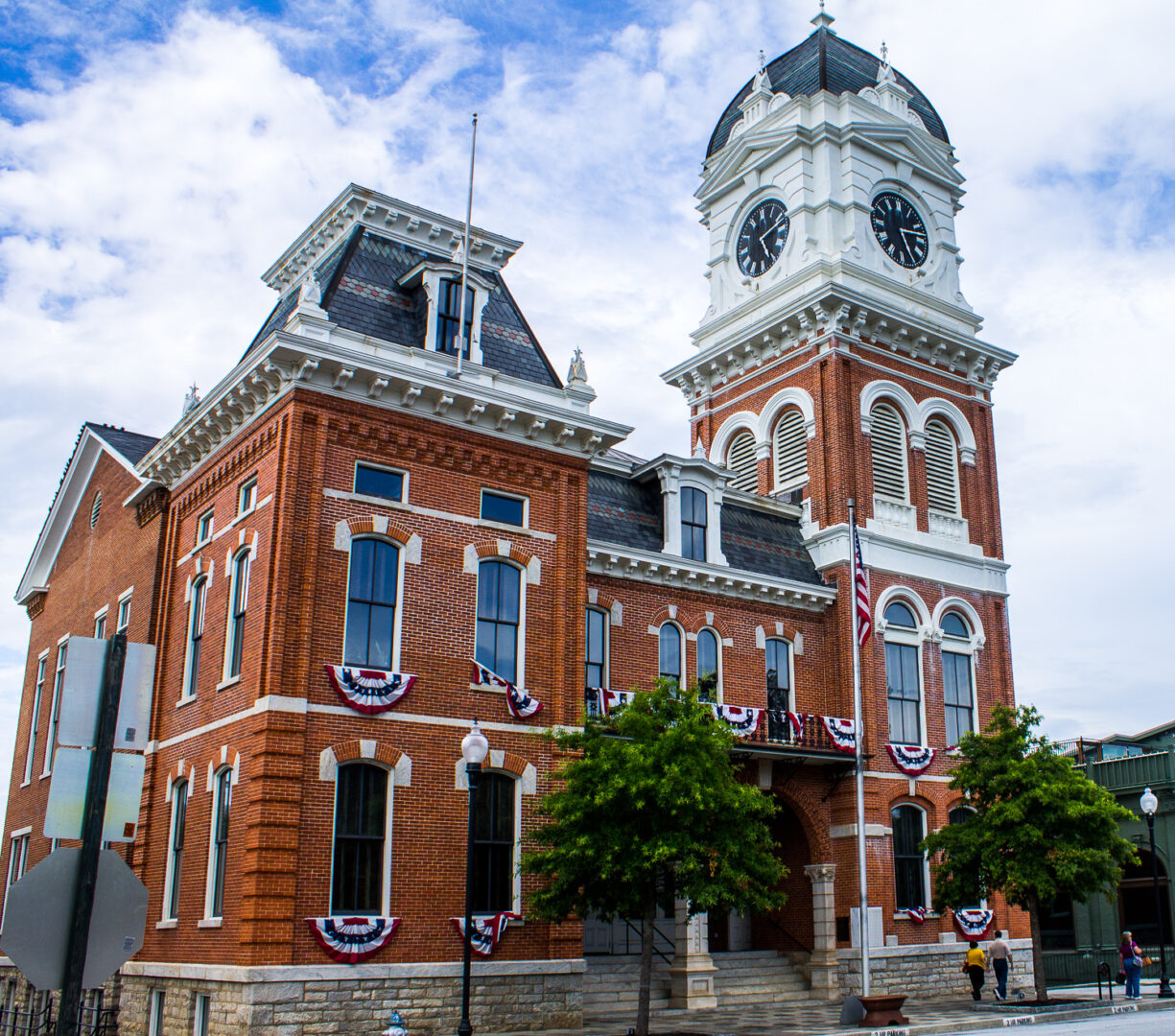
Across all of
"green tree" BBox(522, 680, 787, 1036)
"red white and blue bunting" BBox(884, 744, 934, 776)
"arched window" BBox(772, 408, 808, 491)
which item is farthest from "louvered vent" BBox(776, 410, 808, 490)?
"green tree" BBox(522, 680, 787, 1036)

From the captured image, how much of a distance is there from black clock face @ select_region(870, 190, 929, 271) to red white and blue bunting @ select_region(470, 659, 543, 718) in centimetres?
1988

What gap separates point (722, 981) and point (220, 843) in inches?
463

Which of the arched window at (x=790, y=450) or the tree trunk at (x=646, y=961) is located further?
the arched window at (x=790, y=450)

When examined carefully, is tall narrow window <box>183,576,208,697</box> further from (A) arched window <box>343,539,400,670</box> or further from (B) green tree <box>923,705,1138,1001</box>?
(B) green tree <box>923,705,1138,1001</box>

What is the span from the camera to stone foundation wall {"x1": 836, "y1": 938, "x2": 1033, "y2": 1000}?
27641 mm

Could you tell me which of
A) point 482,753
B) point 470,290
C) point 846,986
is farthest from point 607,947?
point 470,290

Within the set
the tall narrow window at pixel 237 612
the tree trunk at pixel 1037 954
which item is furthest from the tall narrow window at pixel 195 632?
the tree trunk at pixel 1037 954

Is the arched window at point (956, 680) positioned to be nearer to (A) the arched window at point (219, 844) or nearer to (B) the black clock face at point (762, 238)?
(B) the black clock face at point (762, 238)

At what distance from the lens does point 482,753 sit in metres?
17.5

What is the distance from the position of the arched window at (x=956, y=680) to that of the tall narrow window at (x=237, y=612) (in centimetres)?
1882

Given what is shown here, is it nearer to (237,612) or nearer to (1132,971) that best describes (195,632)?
(237,612)

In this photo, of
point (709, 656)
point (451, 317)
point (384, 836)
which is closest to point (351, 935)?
point (384, 836)

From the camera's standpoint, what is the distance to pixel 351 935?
1923 centimetres

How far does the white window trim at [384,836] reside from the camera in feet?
64.4
